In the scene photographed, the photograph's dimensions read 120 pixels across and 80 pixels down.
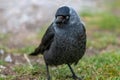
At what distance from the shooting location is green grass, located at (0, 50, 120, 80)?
26.5 ft

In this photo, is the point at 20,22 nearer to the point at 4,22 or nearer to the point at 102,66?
the point at 4,22

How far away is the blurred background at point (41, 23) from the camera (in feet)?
37.2

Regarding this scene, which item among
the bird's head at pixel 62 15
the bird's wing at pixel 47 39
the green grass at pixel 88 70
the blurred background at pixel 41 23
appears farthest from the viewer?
the blurred background at pixel 41 23

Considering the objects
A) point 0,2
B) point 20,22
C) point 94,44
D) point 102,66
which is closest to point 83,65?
point 102,66

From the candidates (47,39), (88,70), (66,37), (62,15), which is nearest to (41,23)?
(88,70)

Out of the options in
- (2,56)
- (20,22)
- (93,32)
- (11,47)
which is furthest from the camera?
(20,22)

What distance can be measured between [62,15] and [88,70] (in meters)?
1.45

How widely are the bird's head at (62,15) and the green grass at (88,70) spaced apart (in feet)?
3.51

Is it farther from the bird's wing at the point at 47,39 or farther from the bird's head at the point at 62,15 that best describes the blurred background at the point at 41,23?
the bird's head at the point at 62,15

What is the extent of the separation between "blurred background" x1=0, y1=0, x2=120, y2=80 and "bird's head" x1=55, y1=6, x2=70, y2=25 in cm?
256

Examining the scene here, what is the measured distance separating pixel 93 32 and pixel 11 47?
2587 mm

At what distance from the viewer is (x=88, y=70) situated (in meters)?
8.46

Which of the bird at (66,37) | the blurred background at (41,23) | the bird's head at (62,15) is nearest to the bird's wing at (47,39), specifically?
the bird at (66,37)

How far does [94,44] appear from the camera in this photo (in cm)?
1159
